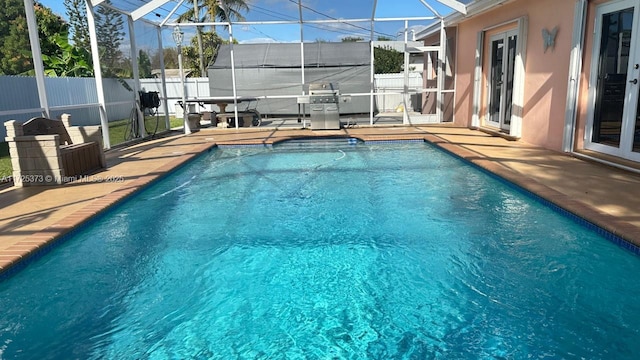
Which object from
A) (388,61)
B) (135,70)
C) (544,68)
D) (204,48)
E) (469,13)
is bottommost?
(544,68)

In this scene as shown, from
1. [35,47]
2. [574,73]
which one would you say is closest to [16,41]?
[35,47]

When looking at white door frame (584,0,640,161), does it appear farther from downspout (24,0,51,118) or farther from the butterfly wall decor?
downspout (24,0,51,118)

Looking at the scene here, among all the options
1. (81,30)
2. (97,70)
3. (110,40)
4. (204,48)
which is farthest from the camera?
(204,48)

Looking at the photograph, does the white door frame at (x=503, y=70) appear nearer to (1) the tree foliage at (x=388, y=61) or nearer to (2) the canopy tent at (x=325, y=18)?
(2) the canopy tent at (x=325, y=18)

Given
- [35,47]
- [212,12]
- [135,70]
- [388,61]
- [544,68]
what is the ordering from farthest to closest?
1. [388,61]
2. [212,12]
3. [135,70]
4. [544,68]
5. [35,47]

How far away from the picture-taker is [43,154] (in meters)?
5.50

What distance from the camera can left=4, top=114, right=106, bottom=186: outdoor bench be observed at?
541cm

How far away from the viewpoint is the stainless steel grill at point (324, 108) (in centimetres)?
1104

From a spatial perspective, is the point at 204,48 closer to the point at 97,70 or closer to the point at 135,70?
the point at 135,70

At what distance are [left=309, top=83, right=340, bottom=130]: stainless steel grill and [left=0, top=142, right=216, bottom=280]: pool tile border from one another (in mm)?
5565

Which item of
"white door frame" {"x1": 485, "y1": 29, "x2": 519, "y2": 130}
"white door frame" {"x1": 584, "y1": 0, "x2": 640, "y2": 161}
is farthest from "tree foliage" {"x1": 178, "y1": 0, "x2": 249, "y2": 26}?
"white door frame" {"x1": 584, "y1": 0, "x2": 640, "y2": 161}

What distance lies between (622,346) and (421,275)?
133 cm

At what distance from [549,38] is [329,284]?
21.2ft

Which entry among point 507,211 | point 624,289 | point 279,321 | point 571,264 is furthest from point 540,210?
point 279,321
